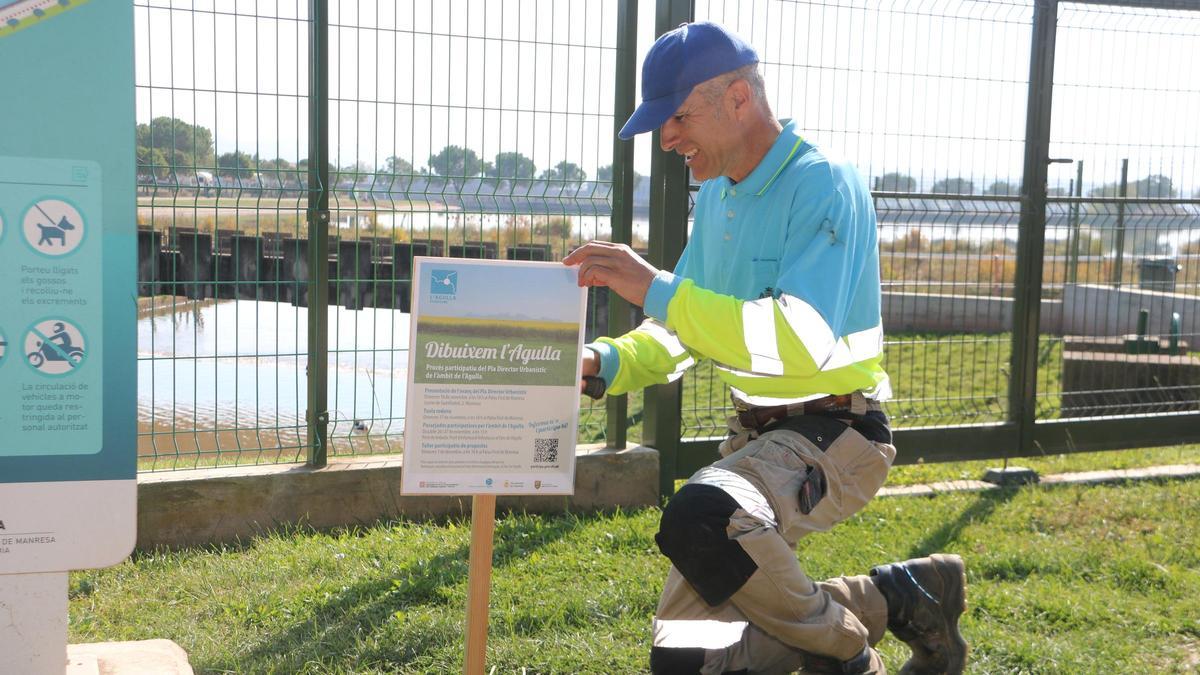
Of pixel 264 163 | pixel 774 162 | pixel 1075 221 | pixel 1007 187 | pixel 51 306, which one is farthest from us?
pixel 1075 221

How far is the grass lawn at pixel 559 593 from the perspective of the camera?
3889mm

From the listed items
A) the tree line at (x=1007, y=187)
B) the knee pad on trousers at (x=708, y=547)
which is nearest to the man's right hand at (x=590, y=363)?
the knee pad on trousers at (x=708, y=547)

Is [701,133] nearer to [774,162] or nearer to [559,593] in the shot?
[774,162]

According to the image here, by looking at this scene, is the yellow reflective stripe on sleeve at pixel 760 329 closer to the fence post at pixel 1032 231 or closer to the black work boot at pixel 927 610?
the black work boot at pixel 927 610

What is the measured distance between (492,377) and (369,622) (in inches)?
53.7

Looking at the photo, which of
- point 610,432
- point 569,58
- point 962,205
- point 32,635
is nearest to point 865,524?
point 610,432

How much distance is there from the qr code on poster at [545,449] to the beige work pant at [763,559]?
359mm

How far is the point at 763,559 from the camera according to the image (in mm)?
3102

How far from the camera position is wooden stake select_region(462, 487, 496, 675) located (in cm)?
317

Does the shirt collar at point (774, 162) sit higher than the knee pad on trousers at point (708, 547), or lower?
higher

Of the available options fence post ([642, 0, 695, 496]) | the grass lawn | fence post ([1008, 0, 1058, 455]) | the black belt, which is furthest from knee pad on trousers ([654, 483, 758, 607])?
fence post ([1008, 0, 1058, 455])

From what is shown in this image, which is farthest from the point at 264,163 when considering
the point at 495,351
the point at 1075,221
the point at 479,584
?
the point at 1075,221

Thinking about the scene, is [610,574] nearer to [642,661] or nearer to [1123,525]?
[642,661]

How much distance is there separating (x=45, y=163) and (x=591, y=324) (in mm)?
3651
